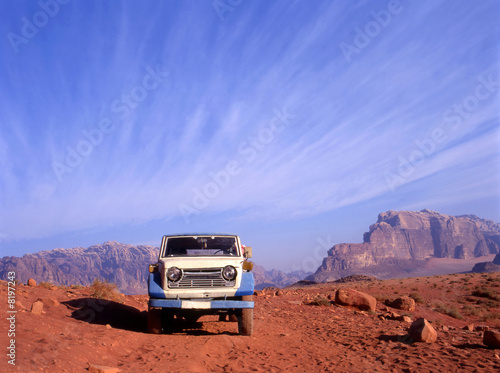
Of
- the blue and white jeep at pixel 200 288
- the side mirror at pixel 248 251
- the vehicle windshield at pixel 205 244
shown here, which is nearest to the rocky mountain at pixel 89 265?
the vehicle windshield at pixel 205 244

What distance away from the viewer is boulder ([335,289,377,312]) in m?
15.4

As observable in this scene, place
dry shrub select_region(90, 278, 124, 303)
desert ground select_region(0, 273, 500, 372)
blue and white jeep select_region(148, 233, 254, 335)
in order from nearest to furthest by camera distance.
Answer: desert ground select_region(0, 273, 500, 372)
blue and white jeep select_region(148, 233, 254, 335)
dry shrub select_region(90, 278, 124, 303)

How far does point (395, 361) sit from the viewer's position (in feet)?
20.5

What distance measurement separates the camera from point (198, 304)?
748 centimetres

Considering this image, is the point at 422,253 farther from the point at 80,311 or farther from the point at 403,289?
the point at 80,311

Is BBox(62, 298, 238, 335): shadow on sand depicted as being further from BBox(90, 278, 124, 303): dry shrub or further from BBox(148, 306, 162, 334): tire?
BBox(90, 278, 124, 303): dry shrub

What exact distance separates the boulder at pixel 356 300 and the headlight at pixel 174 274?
10.3 m

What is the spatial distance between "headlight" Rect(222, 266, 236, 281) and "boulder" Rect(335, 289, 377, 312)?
376 inches

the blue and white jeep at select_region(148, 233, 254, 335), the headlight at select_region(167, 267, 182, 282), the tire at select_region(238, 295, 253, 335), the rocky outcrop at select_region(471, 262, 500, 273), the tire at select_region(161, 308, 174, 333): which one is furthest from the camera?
the rocky outcrop at select_region(471, 262, 500, 273)

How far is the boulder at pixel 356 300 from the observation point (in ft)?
50.7

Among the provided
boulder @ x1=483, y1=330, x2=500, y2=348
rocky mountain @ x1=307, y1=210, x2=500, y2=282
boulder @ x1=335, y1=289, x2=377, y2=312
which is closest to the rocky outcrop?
rocky mountain @ x1=307, y1=210, x2=500, y2=282

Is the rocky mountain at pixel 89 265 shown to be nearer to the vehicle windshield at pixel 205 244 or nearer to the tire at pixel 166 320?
the tire at pixel 166 320

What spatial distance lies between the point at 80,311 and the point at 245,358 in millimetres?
5795

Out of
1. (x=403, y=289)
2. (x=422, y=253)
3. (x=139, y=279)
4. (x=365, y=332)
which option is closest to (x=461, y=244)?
→ (x=422, y=253)
